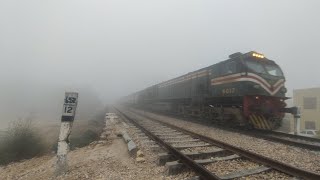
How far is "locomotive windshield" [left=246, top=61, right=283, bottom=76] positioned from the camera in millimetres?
12832

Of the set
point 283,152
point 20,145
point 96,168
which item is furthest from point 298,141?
point 20,145

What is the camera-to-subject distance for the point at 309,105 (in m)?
41.5

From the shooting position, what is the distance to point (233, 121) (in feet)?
44.8

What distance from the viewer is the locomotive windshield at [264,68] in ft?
42.1

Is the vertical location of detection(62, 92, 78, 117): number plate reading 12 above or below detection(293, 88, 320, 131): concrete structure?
below

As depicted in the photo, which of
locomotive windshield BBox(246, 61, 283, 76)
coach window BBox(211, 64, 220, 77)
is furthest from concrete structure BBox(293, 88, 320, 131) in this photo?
locomotive windshield BBox(246, 61, 283, 76)

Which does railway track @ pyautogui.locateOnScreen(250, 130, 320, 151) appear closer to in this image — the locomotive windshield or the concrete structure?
the locomotive windshield

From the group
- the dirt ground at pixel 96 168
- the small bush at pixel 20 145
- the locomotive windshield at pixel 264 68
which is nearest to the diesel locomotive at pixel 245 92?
the locomotive windshield at pixel 264 68

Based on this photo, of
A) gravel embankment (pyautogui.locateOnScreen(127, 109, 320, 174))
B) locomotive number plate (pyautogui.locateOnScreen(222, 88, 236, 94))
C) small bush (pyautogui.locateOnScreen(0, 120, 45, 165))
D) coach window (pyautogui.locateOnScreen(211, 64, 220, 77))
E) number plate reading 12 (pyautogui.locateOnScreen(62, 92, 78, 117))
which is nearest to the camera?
gravel embankment (pyautogui.locateOnScreen(127, 109, 320, 174))

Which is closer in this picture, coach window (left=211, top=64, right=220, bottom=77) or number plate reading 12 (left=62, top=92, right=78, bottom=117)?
number plate reading 12 (left=62, top=92, right=78, bottom=117)

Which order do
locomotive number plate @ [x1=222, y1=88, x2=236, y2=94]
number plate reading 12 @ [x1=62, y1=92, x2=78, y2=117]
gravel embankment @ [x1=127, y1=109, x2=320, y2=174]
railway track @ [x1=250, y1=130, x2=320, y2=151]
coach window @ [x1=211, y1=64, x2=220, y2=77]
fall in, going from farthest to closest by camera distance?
coach window @ [x1=211, y1=64, x2=220, y2=77] < locomotive number plate @ [x1=222, y1=88, x2=236, y2=94] < railway track @ [x1=250, y1=130, x2=320, y2=151] < number plate reading 12 @ [x1=62, y1=92, x2=78, y2=117] < gravel embankment @ [x1=127, y1=109, x2=320, y2=174]

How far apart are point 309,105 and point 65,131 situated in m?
41.4

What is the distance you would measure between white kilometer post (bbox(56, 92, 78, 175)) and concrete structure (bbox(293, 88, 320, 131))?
39436 millimetres

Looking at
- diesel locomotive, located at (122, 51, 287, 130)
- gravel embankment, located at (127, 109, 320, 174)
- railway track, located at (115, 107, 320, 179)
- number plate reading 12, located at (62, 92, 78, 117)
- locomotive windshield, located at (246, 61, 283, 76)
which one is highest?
locomotive windshield, located at (246, 61, 283, 76)
